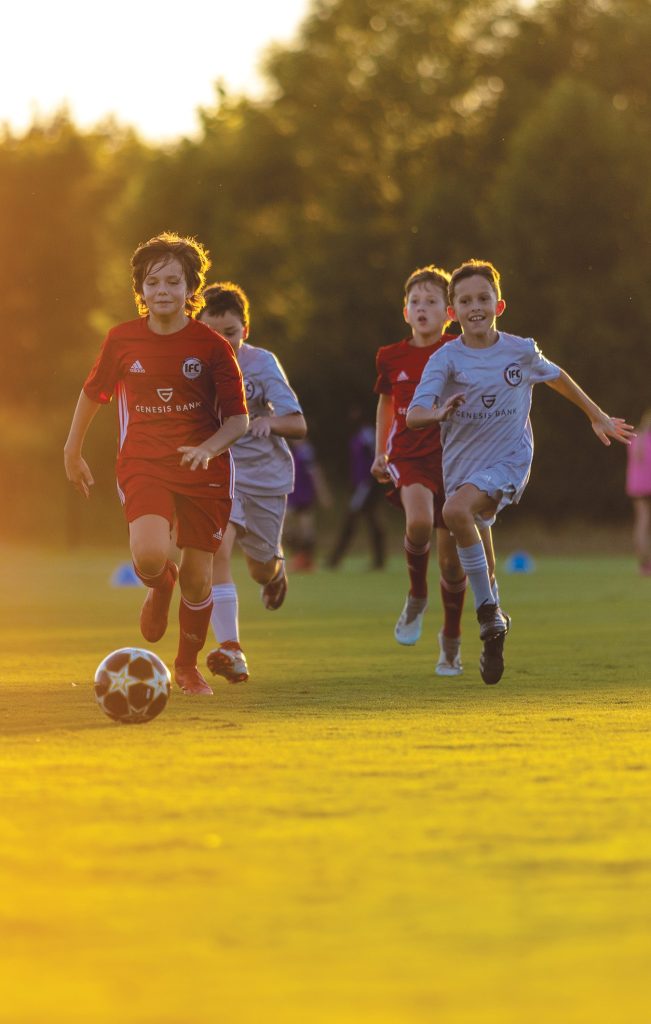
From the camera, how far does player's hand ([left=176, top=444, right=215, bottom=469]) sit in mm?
8148

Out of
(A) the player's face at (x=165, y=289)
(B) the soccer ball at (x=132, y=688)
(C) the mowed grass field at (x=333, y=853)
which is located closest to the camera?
(C) the mowed grass field at (x=333, y=853)

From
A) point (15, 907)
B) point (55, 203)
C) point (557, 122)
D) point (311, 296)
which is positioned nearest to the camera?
point (15, 907)

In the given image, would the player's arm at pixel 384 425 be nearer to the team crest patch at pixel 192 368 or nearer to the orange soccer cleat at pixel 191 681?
the orange soccer cleat at pixel 191 681

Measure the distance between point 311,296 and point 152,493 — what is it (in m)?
33.6

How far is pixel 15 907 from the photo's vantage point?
440cm

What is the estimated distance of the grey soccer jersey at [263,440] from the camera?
1023 cm

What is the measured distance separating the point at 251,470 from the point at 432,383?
1370mm

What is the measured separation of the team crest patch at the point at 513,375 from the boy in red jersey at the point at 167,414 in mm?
1644

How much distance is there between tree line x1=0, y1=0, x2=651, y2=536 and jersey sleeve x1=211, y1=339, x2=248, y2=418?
2779 centimetres

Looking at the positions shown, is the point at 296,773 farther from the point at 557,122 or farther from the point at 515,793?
the point at 557,122

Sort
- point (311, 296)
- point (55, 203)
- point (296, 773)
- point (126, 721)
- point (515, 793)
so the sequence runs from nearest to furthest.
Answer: point (515, 793), point (296, 773), point (126, 721), point (311, 296), point (55, 203)

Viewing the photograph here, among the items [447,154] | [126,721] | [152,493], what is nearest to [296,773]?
[126,721]

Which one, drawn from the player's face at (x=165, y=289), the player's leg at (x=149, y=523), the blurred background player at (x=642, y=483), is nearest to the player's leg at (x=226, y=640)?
the player's leg at (x=149, y=523)

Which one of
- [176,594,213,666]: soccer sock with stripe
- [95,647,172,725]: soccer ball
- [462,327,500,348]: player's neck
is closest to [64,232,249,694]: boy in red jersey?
[176,594,213,666]: soccer sock with stripe
